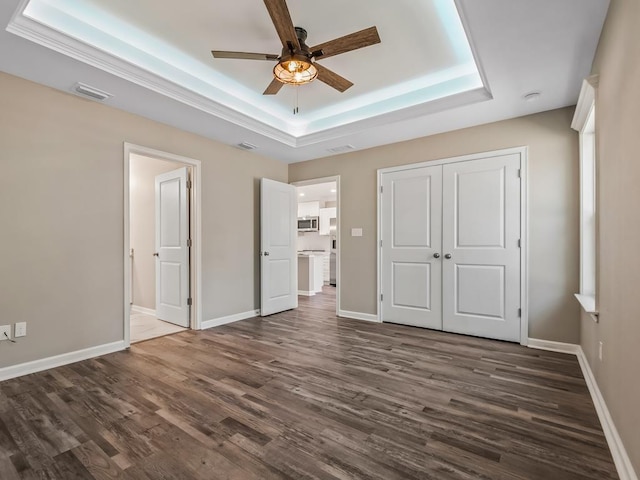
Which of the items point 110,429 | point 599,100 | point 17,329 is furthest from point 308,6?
point 17,329

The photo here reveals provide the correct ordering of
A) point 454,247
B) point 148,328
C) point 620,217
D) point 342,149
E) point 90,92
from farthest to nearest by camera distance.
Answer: point 342,149
point 148,328
point 454,247
point 90,92
point 620,217

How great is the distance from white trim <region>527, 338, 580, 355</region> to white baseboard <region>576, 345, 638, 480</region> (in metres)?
0.73

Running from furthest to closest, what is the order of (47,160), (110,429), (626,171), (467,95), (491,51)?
(467,95)
(47,160)
(491,51)
(110,429)
(626,171)

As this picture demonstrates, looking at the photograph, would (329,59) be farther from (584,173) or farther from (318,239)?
(318,239)

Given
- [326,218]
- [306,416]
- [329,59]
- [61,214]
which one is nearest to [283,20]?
[329,59]

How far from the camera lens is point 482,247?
375 cm

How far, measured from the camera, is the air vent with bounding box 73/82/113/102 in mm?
2812

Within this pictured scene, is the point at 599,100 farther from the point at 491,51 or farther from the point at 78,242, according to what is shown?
the point at 78,242

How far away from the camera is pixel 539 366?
2.88 metres

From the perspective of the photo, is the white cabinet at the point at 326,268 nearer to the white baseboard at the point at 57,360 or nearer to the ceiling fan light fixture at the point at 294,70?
the white baseboard at the point at 57,360

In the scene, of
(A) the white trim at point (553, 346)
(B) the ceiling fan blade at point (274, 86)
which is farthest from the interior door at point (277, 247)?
(A) the white trim at point (553, 346)

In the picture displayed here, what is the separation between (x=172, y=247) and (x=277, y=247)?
155 centimetres

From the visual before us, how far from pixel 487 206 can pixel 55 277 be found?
4544mm

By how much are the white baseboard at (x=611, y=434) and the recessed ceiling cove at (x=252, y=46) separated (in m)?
2.63
